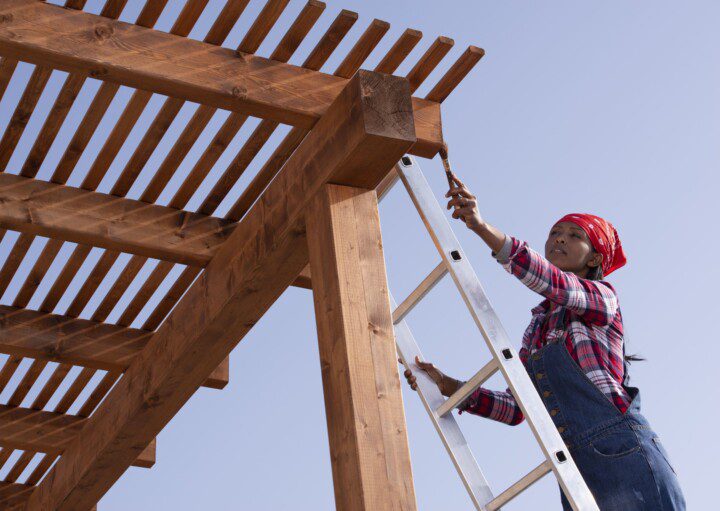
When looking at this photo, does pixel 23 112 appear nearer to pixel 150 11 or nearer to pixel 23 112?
pixel 23 112

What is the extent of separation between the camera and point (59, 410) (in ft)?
21.6

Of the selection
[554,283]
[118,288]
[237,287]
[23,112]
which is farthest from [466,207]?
[118,288]

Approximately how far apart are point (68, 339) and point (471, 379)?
2.43 metres

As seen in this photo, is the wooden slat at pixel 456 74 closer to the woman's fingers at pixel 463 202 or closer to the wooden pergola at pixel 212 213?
the wooden pergola at pixel 212 213

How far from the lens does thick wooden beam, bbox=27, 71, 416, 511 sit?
4.02m

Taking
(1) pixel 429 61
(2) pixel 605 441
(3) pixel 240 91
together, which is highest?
(1) pixel 429 61

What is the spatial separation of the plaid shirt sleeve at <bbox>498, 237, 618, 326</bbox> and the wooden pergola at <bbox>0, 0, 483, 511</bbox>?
1.54ft

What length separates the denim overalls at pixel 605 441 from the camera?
3.92 meters

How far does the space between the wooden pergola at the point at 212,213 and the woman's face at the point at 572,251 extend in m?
0.64

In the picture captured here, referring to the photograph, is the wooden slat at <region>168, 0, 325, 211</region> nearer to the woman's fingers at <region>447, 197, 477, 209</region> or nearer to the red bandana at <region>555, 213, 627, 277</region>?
the woman's fingers at <region>447, 197, 477, 209</region>

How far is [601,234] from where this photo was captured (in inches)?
181

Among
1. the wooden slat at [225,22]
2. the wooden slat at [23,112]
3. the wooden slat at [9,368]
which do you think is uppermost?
the wooden slat at [9,368]

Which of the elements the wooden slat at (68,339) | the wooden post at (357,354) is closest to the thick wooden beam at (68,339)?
the wooden slat at (68,339)

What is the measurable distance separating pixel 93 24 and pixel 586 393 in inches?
81.9
